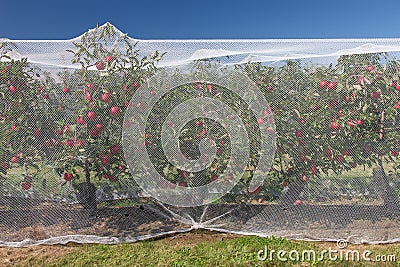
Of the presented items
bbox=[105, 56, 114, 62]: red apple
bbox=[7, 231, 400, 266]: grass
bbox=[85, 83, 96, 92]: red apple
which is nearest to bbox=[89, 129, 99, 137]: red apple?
bbox=[85, 83, 96, 92]: red apple

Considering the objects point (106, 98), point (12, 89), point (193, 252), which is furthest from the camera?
point (12, 89)

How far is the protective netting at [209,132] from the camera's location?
3068 millimetres

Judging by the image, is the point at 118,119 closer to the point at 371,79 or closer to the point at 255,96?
the point at 255,96

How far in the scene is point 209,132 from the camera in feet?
10.1

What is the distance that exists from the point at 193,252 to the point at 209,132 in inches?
33.0

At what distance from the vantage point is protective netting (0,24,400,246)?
10.1 ft

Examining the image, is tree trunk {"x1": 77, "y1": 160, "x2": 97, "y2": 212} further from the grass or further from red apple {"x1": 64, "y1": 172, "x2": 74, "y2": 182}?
the grass

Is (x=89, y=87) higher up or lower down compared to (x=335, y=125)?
higher up

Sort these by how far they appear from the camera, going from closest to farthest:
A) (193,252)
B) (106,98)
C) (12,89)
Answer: (193,252) → (106,98) → (12,89)

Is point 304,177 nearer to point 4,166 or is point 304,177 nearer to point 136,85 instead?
point 136,85

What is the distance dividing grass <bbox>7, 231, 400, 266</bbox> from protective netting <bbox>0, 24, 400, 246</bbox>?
0.33 feet

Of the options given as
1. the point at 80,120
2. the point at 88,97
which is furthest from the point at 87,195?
the point at 88,97

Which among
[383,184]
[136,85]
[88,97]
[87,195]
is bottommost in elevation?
[87,195]

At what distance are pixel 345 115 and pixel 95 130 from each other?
5.81ft
